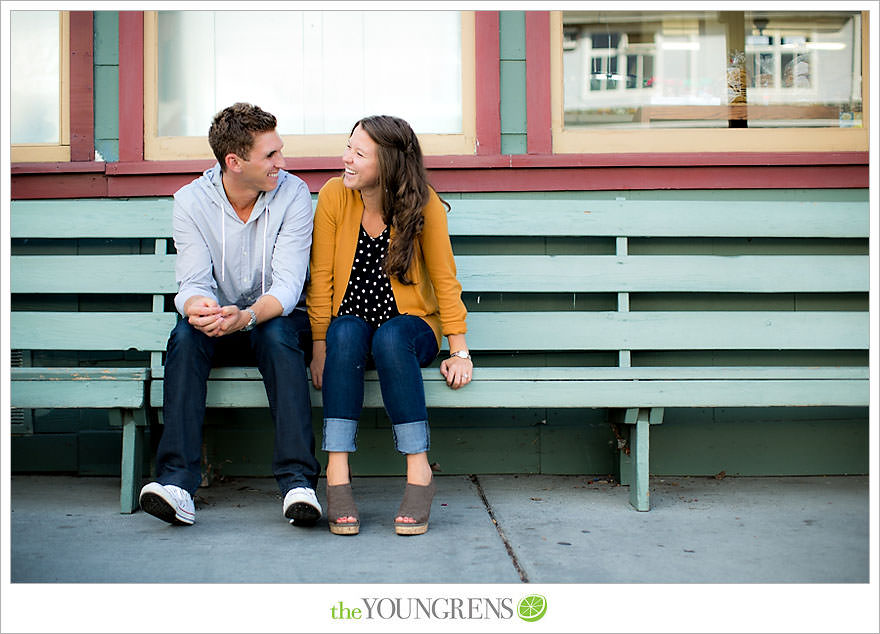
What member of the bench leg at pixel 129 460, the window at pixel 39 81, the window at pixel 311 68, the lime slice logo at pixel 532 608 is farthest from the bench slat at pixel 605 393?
the window at pixel 39 81

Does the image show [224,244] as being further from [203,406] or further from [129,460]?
[129,460]

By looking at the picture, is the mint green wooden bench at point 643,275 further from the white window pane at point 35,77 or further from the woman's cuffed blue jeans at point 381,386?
the woman's cuffed blue jeans at point 381,386

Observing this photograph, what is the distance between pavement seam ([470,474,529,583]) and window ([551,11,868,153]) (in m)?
1.37

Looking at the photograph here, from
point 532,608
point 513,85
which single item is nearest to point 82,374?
point 532,608

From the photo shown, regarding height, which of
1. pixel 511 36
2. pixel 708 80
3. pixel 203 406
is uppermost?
pixel 511 36

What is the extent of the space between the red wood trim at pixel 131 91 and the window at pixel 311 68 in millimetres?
96

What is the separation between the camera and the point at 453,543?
2547mm

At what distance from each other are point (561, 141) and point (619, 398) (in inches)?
45.7

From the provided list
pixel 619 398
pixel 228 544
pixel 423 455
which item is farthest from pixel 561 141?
pixel 228 544

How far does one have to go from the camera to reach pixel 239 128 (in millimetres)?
2789

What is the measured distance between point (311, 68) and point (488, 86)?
2.46 feet

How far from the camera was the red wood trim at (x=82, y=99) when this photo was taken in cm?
349

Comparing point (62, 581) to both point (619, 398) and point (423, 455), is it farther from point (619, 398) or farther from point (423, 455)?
point (619, 398)

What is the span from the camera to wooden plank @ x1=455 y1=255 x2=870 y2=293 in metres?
3.23
